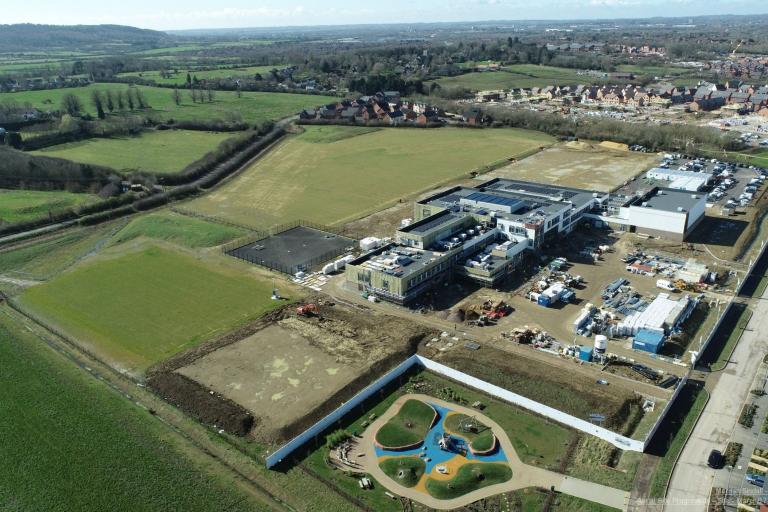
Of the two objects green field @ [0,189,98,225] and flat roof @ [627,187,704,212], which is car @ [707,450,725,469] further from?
green field @ [0,189,98,225]

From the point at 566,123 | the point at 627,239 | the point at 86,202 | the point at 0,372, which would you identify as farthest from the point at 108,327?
the point at 566,123

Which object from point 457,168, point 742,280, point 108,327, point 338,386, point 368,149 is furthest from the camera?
point 368,149

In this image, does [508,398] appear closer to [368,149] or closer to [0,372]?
[0,372]

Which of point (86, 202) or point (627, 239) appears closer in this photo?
point (627, 239)

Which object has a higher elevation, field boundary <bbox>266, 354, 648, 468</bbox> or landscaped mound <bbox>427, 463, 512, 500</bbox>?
field boundary <bbox>266, 354, 648, 468</bbox>

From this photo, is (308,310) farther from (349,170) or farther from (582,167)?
(582,167)

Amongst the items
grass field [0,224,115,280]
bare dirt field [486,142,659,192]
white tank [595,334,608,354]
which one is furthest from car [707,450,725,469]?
grass field [0,224,115,280]
